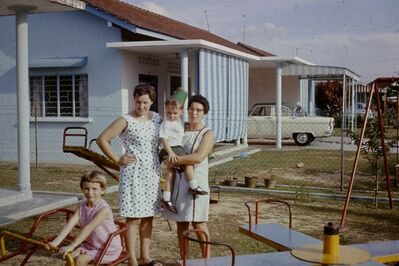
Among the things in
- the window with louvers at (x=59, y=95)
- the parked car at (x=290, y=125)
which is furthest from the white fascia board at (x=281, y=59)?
the window with louvers at (x=59, y=95)

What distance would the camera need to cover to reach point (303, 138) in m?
20.9

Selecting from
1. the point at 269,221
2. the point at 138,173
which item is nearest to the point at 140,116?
the point at 138,173

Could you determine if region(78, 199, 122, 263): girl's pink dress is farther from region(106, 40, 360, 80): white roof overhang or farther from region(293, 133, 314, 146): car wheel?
region(293, 133, 314, 146): car wheel

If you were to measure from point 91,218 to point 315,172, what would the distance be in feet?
32.0

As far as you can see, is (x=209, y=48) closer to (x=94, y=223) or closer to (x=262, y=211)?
(x=262, y=211)

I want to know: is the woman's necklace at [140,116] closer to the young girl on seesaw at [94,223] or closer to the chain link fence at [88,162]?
the young girl on seesaw at [94,223]

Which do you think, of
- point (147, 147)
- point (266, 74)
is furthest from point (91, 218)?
point (266, 74)

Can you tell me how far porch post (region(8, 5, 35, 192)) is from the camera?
29.5 ft

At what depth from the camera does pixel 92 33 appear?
1484 cm

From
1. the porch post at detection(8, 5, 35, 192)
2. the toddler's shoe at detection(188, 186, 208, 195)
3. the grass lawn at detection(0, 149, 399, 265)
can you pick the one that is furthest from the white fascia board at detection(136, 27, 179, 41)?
the toddler's shoe at detection(188, 186, 208, 195)

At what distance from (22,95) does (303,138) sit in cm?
1375

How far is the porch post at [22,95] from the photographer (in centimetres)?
900

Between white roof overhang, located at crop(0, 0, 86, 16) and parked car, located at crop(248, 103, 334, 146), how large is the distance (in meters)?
12.5

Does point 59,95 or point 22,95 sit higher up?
point 59,95
